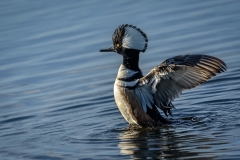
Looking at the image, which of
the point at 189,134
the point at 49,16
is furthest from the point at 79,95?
the point at 49,16

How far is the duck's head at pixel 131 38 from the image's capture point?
1038 cm

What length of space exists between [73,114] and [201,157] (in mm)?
3858

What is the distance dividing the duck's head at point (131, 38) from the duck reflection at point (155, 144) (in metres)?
1.27

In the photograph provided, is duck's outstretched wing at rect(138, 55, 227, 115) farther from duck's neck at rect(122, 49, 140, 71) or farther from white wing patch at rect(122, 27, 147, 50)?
white wing patch at rect(122, 27, 147, 50)

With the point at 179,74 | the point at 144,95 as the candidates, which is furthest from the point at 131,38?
the point at 179,74

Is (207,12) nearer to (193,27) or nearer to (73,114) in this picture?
(193,27)

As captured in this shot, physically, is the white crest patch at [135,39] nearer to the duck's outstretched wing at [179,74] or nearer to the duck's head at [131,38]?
the duck's head at [131,38]

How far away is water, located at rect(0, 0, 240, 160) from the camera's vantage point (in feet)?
31.2

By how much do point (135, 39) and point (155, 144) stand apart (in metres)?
1.82

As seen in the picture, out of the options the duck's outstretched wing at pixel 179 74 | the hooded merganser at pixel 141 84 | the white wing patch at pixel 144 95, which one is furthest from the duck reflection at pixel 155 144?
the duck's outstretched wing at pixel 179 74

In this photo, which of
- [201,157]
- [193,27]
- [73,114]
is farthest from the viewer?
[193,27]

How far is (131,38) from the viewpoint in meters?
10.5

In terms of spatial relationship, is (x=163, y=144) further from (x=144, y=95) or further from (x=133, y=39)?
(x=133, y=39)

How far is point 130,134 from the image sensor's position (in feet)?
33.7
